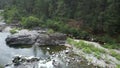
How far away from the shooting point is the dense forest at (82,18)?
1500 inches

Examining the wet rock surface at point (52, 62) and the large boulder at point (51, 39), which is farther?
the large boulder at point (51, 39)

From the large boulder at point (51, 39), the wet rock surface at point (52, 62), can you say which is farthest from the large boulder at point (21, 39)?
the wet rock surface at point (52, 62)

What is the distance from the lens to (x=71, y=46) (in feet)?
119

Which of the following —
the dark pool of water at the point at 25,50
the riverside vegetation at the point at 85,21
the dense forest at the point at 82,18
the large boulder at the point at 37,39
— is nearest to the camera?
the dark pool of water at the point at 25,50

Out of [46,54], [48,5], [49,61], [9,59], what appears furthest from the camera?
[48,5]

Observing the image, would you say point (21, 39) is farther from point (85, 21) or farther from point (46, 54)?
point (85, 21)

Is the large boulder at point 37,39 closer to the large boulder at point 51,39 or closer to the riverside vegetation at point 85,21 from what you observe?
the large boulder at point 51,39

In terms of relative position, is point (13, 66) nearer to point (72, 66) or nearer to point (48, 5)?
point (72, 66)

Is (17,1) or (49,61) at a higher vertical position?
(49,61)

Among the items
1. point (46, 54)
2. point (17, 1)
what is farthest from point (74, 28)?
point (17, 1)

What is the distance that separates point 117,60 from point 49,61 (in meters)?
8.34

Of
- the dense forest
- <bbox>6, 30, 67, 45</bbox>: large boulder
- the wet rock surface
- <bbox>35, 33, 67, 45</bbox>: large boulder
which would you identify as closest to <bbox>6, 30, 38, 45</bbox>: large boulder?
<bbox>6, 30, 67, 45</bbox>: large boulder

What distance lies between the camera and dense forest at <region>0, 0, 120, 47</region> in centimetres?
3809

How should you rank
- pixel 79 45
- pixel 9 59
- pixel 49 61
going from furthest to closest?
pixel 79 45 → pixel 9 59 → pixel 49 61
